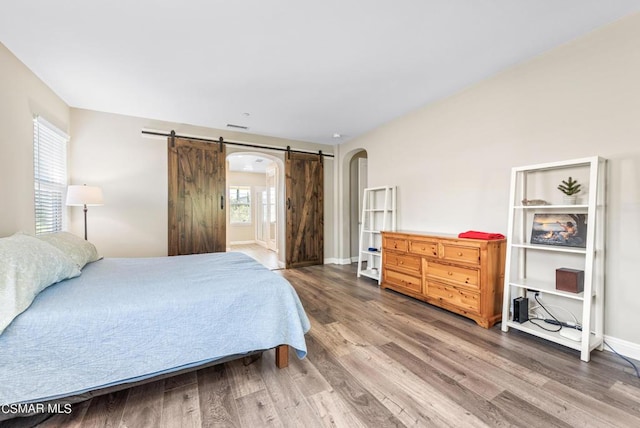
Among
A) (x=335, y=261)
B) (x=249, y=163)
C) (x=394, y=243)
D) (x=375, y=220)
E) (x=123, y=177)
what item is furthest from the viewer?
(x=249, y=163)

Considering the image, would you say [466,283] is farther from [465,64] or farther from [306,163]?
[306,163]

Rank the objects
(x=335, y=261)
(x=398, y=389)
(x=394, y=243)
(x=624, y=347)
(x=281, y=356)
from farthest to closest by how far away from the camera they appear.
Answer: (x=335, y=261) → (x=394, y=243) → (x=624, y=347) → (x=281, y=356) → (x=398, y=389)

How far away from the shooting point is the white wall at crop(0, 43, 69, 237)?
2.27 metres

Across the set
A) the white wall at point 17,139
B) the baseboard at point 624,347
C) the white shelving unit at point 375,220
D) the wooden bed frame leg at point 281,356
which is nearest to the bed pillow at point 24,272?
the white wall at point 17,139

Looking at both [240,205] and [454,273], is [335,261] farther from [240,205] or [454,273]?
[240,205]

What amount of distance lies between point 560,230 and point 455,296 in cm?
109

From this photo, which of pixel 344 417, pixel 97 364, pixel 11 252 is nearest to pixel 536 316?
pixel 344 417

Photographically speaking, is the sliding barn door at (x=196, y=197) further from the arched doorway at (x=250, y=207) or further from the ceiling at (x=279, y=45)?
the arched doorway at (x=250, y=207)

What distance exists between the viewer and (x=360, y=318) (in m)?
2.73

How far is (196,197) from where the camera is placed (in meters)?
4.27

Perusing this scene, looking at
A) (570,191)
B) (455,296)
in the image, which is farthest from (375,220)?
(570,191)

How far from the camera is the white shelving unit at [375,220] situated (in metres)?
4.18

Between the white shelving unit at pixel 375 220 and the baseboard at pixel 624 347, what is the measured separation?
234cm

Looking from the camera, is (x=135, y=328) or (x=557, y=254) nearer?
(x=135, y=328)
